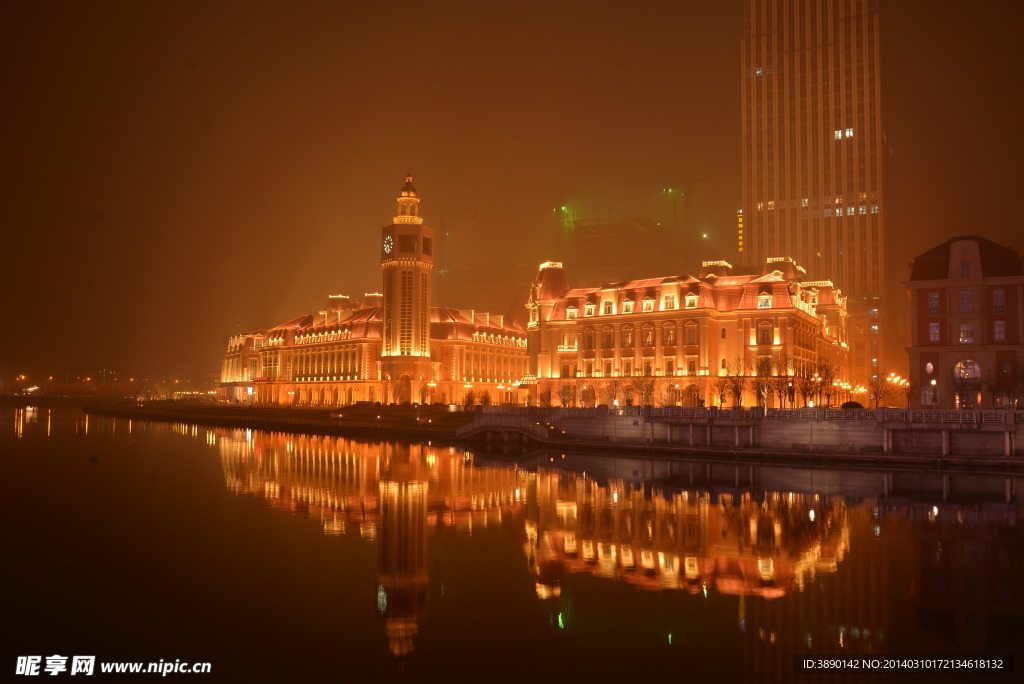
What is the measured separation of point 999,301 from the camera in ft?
219

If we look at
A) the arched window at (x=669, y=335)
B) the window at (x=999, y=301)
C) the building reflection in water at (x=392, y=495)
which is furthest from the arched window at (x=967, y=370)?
the building reflection in water at (x=392, y=495)

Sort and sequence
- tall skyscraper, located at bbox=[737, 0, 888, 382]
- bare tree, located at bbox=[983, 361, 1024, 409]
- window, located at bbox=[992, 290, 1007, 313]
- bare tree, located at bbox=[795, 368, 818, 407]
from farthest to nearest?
tall skyscraper, located at bbox=[737, 0, 888, 382] → bare tree, located at bbox=[795, 368, 818, 407] → window, located at bbox=[992, 290, 1007, 313] → bare tree, located at bbox=[983, 361, 1024, 409]

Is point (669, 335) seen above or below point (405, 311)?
below

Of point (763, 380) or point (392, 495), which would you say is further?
point (763, 380)

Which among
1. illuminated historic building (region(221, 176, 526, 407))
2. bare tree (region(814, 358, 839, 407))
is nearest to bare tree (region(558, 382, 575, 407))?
illuminated historic building (region(221, 176, 526, 407))

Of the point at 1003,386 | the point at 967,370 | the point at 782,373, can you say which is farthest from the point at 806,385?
the point at 1003,386

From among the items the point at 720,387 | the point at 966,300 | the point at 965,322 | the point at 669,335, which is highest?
the point at 966,300

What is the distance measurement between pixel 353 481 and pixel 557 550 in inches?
870

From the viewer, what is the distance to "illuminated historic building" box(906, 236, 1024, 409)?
6600cm

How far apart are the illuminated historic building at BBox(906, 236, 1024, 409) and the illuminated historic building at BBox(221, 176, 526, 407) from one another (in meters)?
54.8

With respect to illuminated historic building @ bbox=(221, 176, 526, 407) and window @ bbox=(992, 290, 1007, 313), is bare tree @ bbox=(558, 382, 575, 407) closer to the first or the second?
illuminated historic building @ bbox=(221, 176, 526, 407)

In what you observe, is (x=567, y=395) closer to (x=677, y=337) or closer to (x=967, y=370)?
(x=677, y=337)

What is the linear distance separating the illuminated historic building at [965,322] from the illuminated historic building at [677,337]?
15668 millimetres

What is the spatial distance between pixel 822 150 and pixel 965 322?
75.3m
